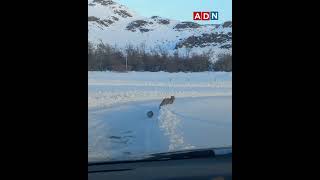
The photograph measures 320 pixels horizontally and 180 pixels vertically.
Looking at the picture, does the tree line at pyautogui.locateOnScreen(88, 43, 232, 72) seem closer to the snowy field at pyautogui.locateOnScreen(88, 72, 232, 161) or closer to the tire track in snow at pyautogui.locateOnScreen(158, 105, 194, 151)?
the snowy field at pyautogui.locateOnScreen(88, 72, 232, 161)

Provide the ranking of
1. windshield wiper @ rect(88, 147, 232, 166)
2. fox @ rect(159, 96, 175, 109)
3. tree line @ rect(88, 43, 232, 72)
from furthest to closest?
windshield wiper @ rect(88, 147, 232, 166)
fox @ rect(159, 96, 175, 109)
tree line @ rect(88, 43, 232, 72)

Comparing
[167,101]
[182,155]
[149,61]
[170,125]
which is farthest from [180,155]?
[149,61]

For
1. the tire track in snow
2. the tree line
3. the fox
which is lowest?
the tire track in snow

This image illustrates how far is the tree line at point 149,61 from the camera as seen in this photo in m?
3.75

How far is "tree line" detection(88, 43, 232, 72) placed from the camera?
3.75 m

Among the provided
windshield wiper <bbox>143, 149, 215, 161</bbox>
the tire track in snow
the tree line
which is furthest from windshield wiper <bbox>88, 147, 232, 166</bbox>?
the tree line

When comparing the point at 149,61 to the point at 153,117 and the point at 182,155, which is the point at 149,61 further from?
the point at 182,155

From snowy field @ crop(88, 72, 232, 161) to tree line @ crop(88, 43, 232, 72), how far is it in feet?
0.27

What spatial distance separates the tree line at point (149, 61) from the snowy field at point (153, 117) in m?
0.08

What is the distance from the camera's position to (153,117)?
4289mm
